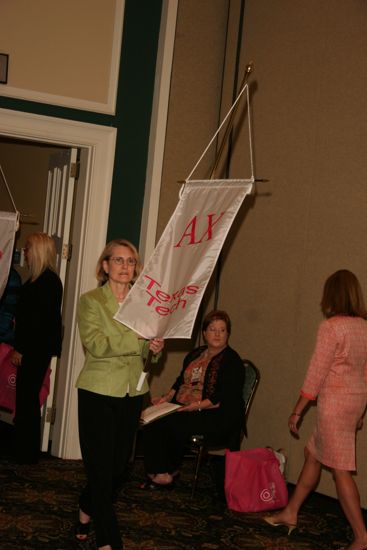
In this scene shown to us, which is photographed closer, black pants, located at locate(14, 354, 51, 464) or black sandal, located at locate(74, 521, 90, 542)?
black sandal, located at locate(74, 521, 90, 542)

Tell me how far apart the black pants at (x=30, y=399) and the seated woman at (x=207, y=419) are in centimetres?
81

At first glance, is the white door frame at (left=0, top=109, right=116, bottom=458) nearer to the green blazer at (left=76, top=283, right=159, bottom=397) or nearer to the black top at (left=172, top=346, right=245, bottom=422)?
the black top at (left=172, top=346, right=245, bottom=422)

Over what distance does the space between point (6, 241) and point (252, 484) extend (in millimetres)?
2460

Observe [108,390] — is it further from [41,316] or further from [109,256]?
[41,316]

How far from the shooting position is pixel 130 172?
5848 millimetres

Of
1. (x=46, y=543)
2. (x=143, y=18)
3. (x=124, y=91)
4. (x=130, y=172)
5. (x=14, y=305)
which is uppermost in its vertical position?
(x=143, y=18)

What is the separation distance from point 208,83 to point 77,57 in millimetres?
1028

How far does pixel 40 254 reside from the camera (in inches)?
219

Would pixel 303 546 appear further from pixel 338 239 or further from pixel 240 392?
pixel 338 239

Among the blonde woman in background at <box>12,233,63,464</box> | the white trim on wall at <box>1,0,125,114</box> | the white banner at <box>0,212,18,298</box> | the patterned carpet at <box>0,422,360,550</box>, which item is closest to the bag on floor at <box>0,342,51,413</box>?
the blonde woman in background at <box>12,233,63,464</box>

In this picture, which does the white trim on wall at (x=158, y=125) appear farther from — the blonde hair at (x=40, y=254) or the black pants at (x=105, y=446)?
the black pants at (x=105, y=446)

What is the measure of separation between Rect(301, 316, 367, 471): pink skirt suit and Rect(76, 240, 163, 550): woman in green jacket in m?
0.93

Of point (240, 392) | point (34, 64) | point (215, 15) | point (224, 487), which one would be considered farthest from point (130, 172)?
point (224, 487)

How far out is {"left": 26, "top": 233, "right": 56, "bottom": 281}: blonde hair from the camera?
5.57 meters
